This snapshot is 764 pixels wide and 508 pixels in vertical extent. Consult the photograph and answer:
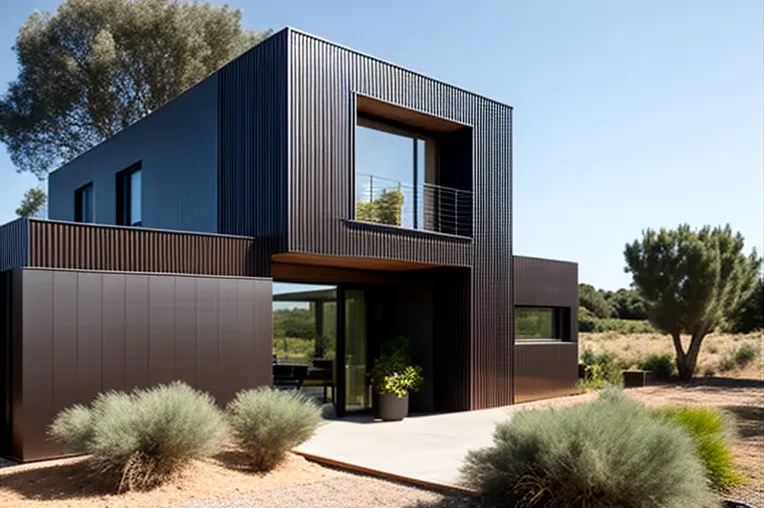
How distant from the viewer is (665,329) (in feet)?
65.3

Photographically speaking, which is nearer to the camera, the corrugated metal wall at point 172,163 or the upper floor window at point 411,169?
the upper floor window at point 411,169

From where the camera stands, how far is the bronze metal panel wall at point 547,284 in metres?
13.8

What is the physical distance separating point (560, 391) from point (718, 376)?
8.92 m

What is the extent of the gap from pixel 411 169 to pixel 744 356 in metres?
15.1

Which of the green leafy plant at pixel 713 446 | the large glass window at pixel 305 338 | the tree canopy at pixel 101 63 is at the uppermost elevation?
the tree canopy at pixel 101 63

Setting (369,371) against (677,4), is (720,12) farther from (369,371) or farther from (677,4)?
(369,371)

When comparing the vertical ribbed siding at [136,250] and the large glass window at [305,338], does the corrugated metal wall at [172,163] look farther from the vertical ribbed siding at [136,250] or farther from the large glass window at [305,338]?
the vertical ribbed siding at [136,250]

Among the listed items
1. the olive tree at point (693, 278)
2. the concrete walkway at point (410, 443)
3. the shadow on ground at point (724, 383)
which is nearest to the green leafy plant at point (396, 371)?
the concrete walkway at point (410, 443)

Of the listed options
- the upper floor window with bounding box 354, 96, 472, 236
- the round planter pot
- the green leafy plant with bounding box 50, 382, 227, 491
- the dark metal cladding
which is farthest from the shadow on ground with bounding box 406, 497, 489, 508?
the dark metal cladding

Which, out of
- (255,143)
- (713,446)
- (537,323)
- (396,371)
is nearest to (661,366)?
(537,323)

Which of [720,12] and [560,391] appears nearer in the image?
[720,12]

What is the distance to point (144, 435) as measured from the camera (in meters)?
6.32

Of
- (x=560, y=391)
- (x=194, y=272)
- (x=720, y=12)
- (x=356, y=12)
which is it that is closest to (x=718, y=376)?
(x=560, y=391)

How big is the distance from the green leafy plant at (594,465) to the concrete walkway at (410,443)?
3.92 ft
